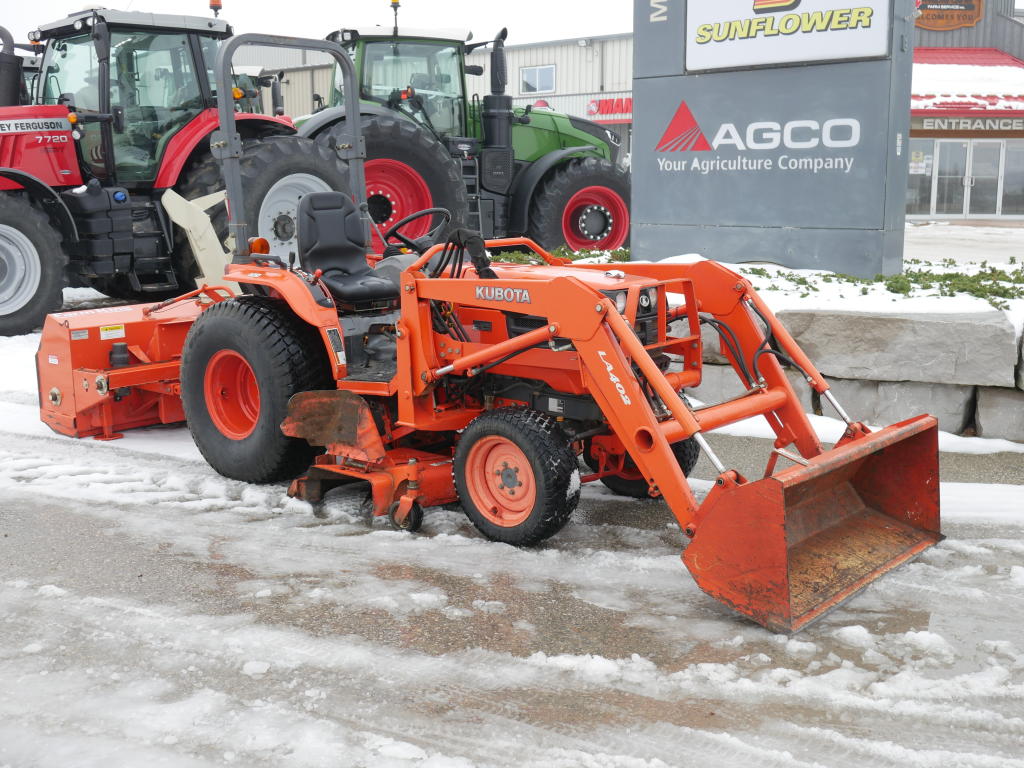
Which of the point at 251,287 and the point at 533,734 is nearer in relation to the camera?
the point at 533,734

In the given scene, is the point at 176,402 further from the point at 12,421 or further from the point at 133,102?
the point at 133,102

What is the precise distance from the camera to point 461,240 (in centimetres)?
447

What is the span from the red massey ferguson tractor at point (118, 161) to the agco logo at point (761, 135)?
9.69ft

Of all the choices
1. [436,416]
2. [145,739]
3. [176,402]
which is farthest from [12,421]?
[145,739]

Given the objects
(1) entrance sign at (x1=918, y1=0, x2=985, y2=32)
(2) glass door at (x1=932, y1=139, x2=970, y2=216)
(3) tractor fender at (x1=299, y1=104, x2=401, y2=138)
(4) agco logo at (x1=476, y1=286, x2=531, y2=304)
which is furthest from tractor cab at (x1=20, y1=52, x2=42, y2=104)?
(1) entrance sign at (x1=918, y1=0, x2=985, y2=32)

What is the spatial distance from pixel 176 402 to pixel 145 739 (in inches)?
140

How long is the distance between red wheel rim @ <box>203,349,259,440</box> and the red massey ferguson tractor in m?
3.55

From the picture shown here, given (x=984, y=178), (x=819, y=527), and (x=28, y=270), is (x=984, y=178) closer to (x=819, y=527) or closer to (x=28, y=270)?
(x=28, y=270)

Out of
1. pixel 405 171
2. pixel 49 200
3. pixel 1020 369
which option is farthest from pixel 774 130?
pixel 49 200

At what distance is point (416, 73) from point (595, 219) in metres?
2.62

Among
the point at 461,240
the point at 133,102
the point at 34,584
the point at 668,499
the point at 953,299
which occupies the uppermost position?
the point at 133,102

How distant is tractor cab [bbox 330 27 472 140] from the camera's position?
10969mm

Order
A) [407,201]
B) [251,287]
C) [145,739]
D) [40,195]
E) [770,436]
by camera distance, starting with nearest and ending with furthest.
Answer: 1. [145,739]
2. [251,287]
3. [770,436]
4. [40,195]
5. [407,201]

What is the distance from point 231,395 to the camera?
5441mm
